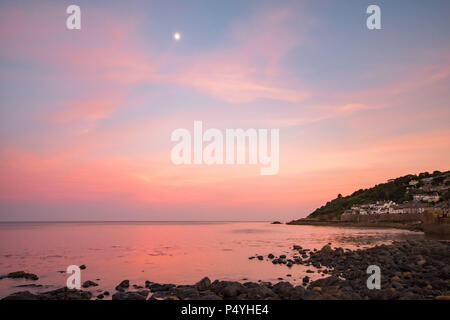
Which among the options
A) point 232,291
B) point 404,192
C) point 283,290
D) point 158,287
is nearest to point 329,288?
point 283,290

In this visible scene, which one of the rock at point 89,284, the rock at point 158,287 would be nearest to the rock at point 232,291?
the rock at point 158,287

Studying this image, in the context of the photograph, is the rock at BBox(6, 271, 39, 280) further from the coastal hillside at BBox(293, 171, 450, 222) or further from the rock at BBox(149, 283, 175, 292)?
the coastal hillside at BBox(293, 171, 450, 222)

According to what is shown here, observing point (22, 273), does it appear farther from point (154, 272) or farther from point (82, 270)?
point (154, 272)

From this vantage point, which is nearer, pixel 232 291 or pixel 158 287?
pixel 232 291

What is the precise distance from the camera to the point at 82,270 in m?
23.9

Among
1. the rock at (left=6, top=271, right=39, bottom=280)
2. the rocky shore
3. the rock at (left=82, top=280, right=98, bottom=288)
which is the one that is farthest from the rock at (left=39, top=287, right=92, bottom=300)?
the rock at (left=6, top=271, right=39, bottom=280)

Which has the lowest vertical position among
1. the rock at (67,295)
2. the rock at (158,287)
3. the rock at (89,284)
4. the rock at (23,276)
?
the rock at (23,276)

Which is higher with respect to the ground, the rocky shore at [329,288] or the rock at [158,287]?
the rocky shore at [329,288]

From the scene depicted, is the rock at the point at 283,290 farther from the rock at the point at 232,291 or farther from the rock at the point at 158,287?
the rock at the point at 158,287

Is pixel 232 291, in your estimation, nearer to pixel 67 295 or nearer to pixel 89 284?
pixel 67 295

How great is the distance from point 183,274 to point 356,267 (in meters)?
11.7

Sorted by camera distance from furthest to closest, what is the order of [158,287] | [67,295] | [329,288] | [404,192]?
[404,192], [158,287], [67,295], [329,288]
